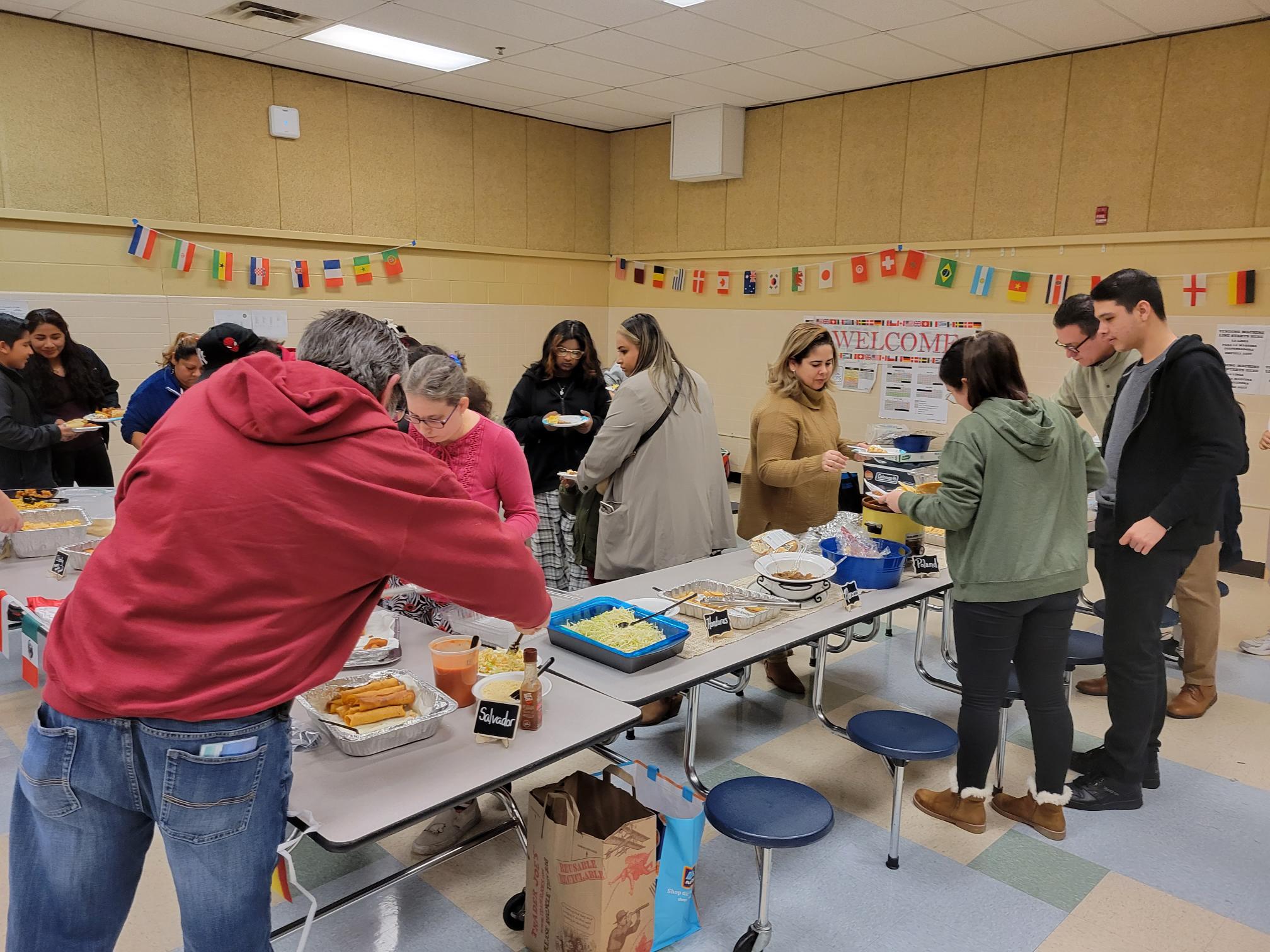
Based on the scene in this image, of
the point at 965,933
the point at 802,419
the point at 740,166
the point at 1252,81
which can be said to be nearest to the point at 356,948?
the point at 965,933

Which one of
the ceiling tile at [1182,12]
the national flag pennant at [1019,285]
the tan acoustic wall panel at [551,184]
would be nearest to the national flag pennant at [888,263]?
the national flag pennant at [1019,285]

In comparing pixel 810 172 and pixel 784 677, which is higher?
pixel 810 172

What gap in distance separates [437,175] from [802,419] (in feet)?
16.4

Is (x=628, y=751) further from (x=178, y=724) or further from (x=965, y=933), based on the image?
(x=178, y=724)

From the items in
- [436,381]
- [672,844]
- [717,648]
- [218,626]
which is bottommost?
[672,844]

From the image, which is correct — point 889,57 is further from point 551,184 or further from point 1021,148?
point 551,184

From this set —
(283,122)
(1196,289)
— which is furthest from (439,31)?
(1196,289)

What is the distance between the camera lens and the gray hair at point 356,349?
4.71 feet

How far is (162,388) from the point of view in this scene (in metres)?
4.06

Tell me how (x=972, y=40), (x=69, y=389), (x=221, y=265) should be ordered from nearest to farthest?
(x=69, y=389), (x=972, y=40), (x=221, y=265)

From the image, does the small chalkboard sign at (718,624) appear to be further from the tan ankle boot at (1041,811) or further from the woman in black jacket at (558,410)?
the woman in black jacket at (558,410)

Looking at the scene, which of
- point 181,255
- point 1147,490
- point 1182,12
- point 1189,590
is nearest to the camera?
point 1147,490

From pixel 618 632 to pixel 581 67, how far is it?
5072mm

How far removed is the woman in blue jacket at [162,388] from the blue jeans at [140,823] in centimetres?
302
